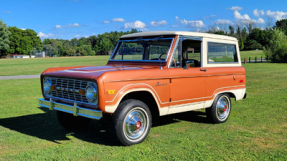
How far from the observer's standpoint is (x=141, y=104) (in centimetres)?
497

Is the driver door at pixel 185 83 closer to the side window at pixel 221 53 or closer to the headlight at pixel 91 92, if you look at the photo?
the side window at pixel 221 53

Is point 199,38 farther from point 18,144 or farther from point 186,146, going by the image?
point 18,144

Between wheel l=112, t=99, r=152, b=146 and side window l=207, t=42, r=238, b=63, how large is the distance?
2351mm

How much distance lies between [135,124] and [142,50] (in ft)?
6.99

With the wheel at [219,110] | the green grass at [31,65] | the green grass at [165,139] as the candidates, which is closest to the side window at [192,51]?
the wheel at [219,110]

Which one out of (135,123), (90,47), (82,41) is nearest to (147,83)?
(135,123)

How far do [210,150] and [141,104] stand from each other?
1441 millimetres

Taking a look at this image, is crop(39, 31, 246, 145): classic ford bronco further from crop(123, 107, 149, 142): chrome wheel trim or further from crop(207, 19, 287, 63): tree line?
crop(207, 19, 287, 63): tree line

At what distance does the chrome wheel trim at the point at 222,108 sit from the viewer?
21.9 ft

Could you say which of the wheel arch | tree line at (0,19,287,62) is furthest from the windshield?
tree line at (0,19,287,62)

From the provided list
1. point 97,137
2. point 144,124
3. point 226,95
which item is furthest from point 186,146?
point 226,95

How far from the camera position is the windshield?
19.8ft

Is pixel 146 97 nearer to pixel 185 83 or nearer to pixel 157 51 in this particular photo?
pixel 185 83

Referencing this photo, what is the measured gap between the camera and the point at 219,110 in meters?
6.72
